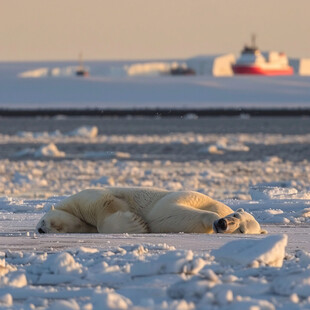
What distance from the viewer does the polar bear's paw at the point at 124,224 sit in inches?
263

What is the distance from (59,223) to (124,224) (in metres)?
0.42

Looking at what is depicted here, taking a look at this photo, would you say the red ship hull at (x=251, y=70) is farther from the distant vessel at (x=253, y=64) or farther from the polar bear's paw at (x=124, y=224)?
the polar bear's paw at (x=124, y=224)

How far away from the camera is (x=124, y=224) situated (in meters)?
6.66

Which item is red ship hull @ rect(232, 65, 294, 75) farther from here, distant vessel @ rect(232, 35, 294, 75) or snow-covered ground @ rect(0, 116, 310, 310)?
snow-covered ground @ rect(0, 116, 310, 310)

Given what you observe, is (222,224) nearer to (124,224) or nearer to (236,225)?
(236,225)

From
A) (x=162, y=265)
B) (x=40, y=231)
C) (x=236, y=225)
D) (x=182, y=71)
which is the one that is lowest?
(x=182, y=71)

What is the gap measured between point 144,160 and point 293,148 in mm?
7738

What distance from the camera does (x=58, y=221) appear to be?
Answer: 681 cm

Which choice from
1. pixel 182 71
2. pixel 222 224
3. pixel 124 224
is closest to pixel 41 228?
pixel 124 224

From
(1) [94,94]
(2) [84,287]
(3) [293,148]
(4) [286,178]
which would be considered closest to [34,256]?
(2) [84,287]

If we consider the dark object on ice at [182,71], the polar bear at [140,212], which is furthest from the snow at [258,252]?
the dark object on ice at [182,71]

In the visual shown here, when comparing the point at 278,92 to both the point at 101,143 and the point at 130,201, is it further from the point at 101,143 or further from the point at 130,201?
the point at 130,201

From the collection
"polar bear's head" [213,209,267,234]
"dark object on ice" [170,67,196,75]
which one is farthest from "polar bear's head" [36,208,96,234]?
"dark object on ice" [170,67,196,75]

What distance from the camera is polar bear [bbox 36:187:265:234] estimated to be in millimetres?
6637
